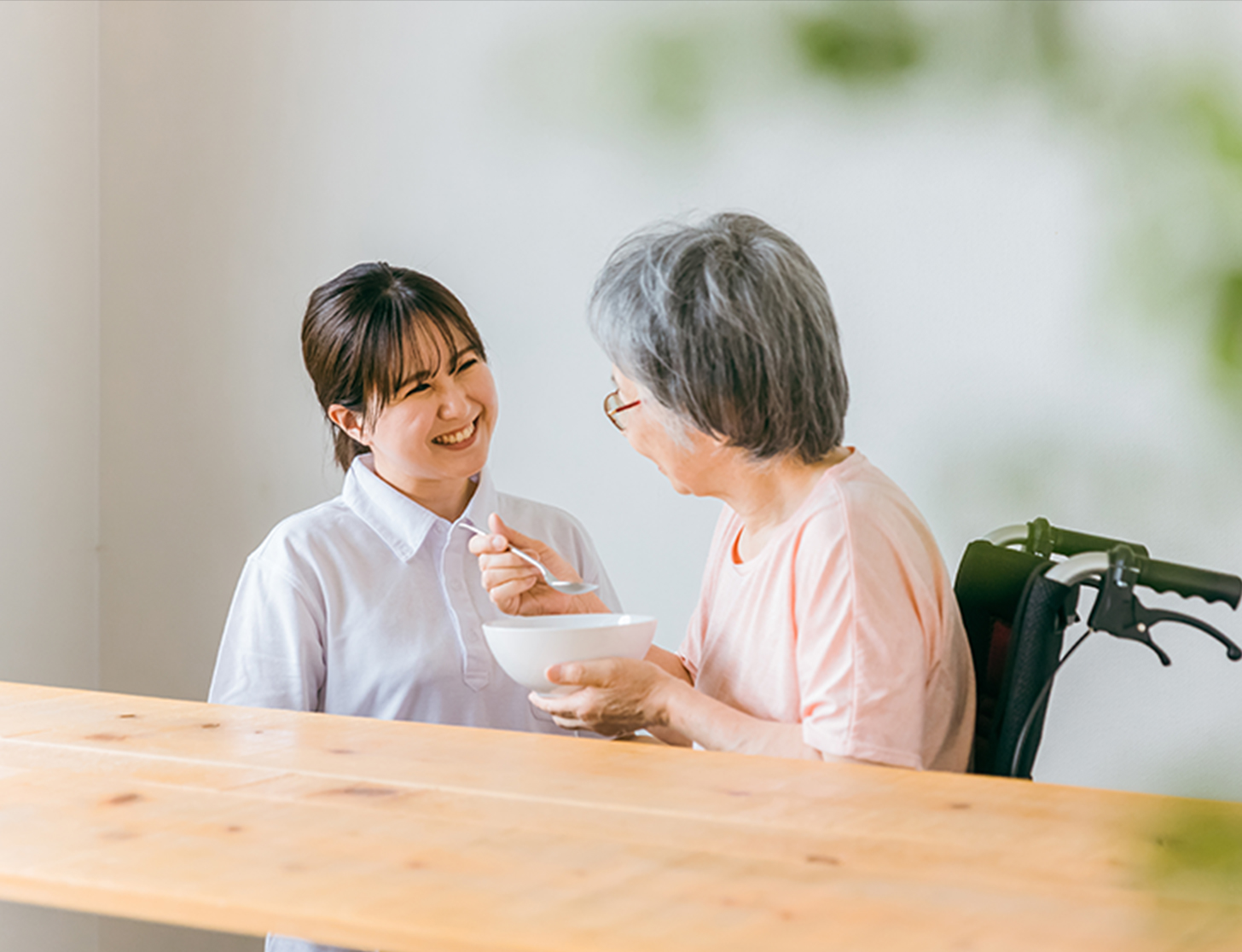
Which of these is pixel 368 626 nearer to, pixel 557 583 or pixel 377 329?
pixel 557 583

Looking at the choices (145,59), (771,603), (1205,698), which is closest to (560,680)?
(771,603)

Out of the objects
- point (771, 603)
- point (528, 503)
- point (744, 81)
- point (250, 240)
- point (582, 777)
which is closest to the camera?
point (744, 81)

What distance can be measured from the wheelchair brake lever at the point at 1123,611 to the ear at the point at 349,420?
100 cm

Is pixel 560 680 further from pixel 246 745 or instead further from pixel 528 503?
pixel 528 503

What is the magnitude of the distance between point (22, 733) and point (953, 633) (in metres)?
0.87

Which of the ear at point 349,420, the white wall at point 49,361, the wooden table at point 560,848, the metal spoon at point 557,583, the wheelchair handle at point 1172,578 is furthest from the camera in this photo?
the white wall at point 49,361

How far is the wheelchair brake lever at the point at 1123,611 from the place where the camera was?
1.09m

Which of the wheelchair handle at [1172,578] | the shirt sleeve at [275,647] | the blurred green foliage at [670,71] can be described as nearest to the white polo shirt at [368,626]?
the shirt sleeve at [275,647]

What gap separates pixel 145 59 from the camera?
7.50ft

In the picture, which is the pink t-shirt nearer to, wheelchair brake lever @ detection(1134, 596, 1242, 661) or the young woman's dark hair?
wheelchair brake lever @ detection(1134, 596, 1242, 661)

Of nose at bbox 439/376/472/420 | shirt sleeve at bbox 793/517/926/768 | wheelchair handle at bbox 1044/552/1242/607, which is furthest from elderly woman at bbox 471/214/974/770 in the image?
nose at bbox 439/376/472/420

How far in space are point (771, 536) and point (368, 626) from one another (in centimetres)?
55

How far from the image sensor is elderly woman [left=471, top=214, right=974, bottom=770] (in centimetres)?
113

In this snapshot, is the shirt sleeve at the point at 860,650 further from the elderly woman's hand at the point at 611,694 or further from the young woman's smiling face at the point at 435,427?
the young woman's smiling face at the point at 435,427
